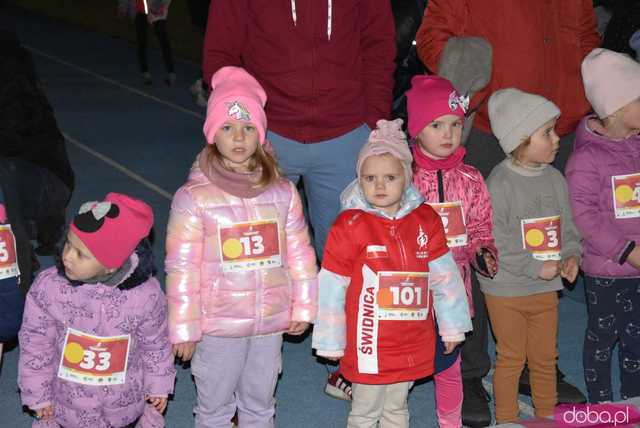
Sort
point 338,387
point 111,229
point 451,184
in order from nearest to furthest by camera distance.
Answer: point 111,229 → point 451,184 → point 338,387

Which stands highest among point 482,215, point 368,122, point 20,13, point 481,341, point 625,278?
point 368,122

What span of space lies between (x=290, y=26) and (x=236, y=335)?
4.69 ft

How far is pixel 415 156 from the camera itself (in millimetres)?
4543

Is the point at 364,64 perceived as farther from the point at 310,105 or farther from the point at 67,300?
the point at 67,300

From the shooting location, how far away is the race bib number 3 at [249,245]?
4074mm

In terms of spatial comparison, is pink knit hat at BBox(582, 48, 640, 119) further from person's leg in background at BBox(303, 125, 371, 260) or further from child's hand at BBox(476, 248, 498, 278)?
person's leg in background at BBox(303, 125, 371, 260)

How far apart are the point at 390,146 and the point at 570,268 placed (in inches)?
41.6

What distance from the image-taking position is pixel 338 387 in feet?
17.2

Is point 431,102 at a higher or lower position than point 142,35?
higher

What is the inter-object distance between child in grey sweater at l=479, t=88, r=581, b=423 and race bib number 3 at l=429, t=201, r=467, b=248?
0.65ft

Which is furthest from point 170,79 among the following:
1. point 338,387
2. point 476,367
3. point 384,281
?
point 384,281

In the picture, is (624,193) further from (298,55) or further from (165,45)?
(165,45)

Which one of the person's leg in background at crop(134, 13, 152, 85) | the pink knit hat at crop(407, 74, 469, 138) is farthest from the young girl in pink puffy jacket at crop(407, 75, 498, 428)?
the person's leg in background at crop(134, 13, 152, 85)

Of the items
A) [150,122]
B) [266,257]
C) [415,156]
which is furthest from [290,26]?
[150,122]
